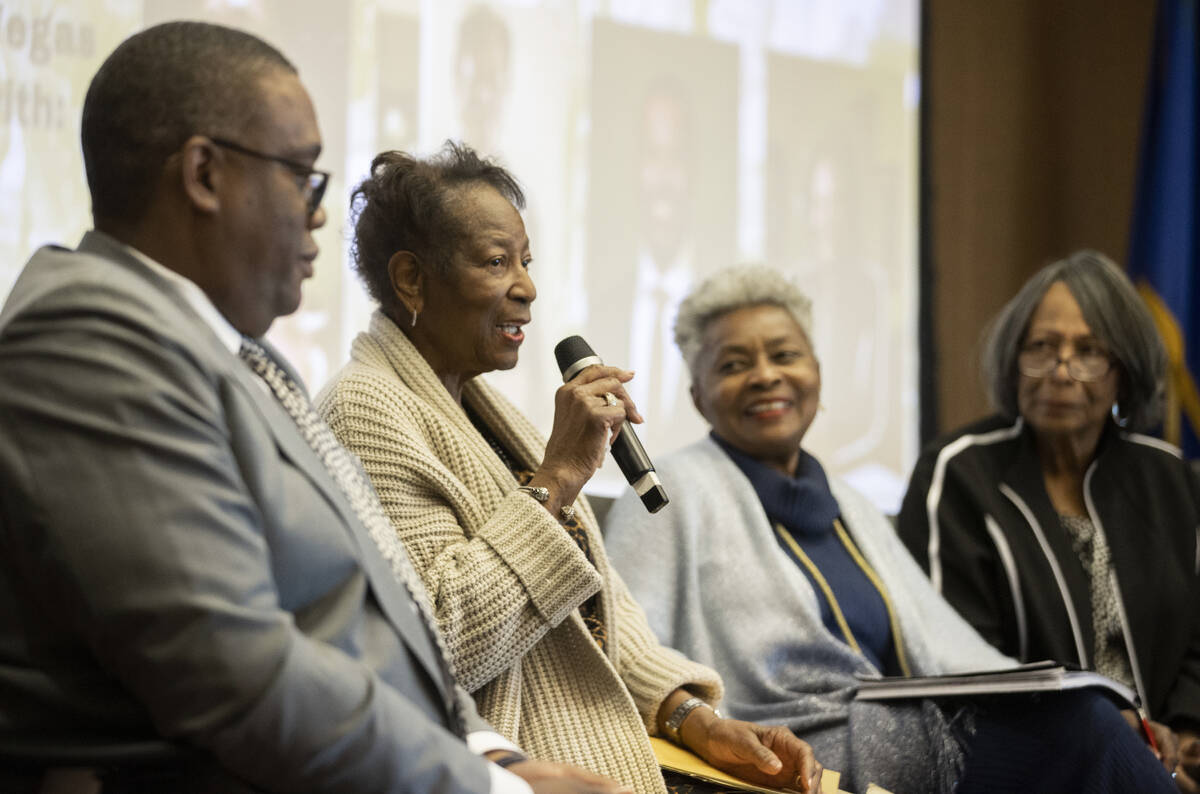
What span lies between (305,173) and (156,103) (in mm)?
151

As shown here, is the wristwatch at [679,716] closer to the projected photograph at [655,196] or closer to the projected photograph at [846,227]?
the projected photograph at [655,196]

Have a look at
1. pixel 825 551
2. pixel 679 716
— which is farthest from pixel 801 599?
pixel 679 716

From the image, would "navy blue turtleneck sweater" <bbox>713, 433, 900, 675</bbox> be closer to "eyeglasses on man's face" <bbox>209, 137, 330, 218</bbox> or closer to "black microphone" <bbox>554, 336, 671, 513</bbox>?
"black microphone" <bbox>554, 336, 671, 513</bbox>

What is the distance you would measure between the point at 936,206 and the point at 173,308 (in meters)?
3.88

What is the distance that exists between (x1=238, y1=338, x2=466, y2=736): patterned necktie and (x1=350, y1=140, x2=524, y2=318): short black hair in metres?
0.57

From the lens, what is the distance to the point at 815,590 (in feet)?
7.38

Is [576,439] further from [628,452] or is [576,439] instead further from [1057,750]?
[1057,750]

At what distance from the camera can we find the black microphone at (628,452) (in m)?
1.63

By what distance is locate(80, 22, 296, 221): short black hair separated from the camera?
1.12m

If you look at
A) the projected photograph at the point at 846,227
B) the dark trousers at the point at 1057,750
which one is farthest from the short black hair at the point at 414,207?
the projected photograph at the point at 846,227

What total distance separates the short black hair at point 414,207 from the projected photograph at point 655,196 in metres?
1.74

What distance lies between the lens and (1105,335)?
2.71 m

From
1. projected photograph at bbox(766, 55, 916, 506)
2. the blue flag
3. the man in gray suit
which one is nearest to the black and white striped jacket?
projected photograph at bbox(766, 55, 916, 506)

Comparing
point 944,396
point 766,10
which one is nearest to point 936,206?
point 944,396
